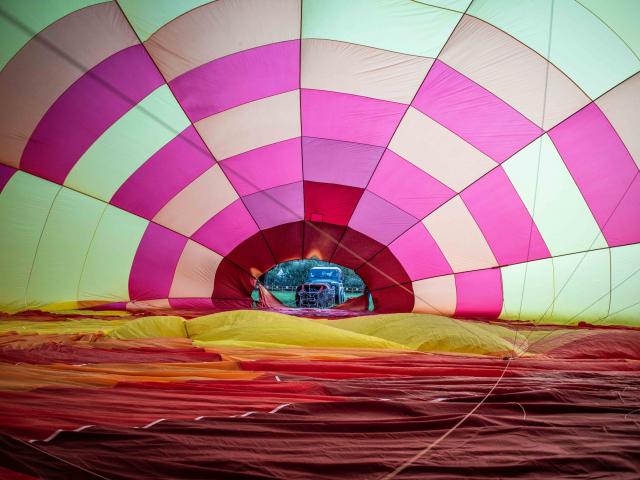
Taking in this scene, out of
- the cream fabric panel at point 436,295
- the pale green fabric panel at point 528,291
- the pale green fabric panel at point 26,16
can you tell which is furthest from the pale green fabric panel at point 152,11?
the pale green fabric panel at point 528,291

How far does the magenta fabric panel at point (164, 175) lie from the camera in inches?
151

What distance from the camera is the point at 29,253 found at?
12.1 feet

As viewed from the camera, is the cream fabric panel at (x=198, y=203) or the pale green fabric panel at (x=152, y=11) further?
the cream fabric panel at (x=198, y=203)

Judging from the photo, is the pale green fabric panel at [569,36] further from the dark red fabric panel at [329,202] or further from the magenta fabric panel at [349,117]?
the dark red fabric panel at [329,202]

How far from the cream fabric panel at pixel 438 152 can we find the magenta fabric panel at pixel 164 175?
176 cm

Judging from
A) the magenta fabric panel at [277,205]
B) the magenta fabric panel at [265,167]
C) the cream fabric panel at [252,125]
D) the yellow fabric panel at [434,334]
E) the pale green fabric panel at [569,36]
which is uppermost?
the pale green fabric panel at [569,36]

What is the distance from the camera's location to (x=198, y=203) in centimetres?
435

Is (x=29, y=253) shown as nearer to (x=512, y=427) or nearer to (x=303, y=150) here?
(x=303, y=150)

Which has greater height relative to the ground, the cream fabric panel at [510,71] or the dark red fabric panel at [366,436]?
the cream fabric panel at [510,71]

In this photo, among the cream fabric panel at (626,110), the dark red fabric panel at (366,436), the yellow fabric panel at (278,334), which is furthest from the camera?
the cream fabric panel at (626,110)

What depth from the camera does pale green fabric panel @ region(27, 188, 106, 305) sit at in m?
3.75

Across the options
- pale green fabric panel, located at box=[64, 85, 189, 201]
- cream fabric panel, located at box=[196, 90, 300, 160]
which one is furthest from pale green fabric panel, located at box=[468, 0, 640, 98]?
pale green fabric panel, located at box=[64, 85, 189, 201]

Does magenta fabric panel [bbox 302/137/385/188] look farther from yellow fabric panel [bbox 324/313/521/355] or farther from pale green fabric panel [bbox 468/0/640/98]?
yellow fabric panel [bbox 324/313/521/355]

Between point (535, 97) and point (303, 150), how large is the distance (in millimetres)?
1979
